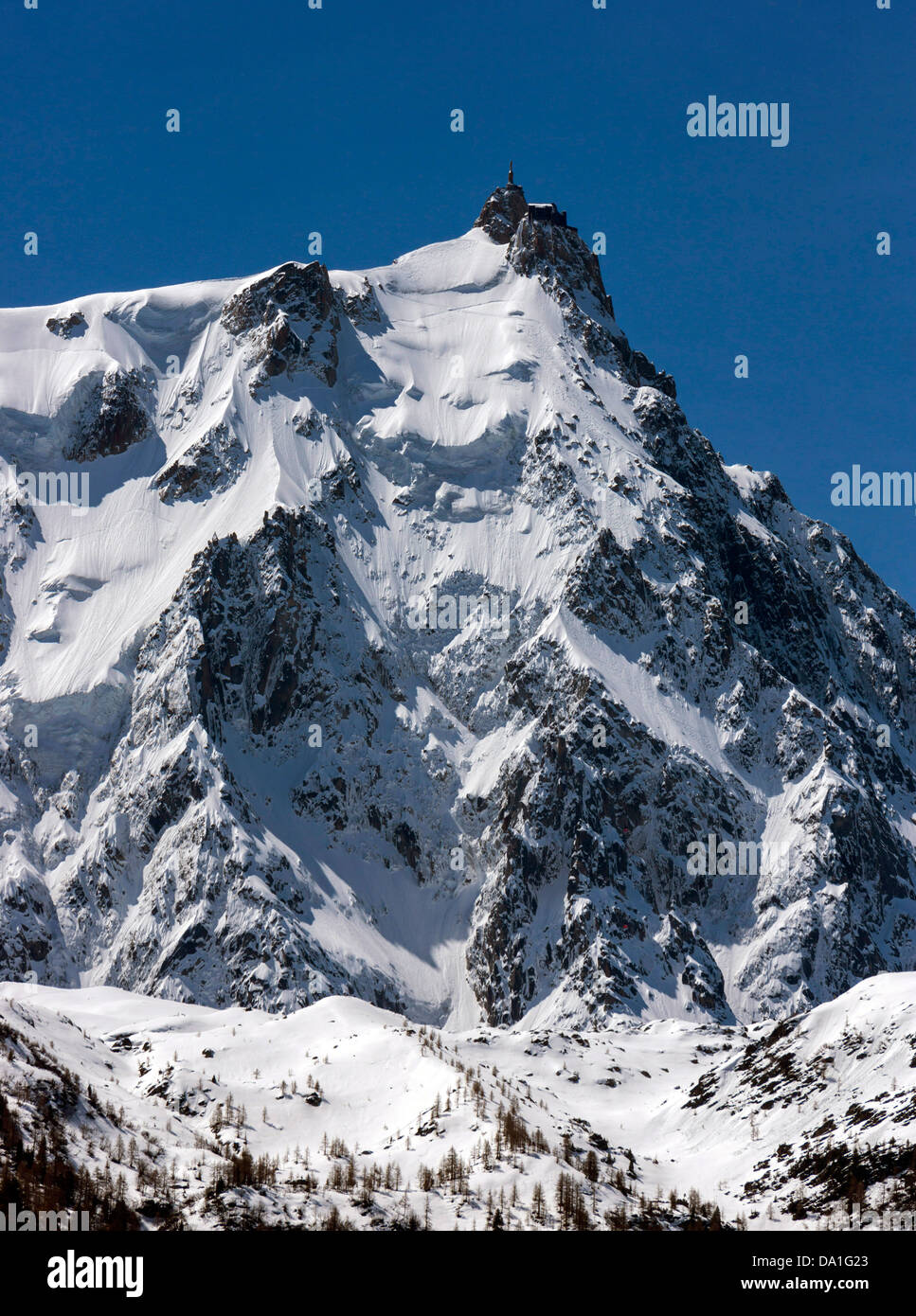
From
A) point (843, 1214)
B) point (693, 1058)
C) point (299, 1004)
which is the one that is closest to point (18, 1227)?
point (843, 1214)

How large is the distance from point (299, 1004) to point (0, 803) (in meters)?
51.0

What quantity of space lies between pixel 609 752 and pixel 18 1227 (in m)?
172

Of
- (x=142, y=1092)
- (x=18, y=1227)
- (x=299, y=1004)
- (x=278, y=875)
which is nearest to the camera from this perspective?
(x=18, y=1227)

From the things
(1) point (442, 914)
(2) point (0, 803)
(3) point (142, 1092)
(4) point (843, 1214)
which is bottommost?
(4) point (843, 1214)

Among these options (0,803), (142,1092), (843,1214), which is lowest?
(843,1214)

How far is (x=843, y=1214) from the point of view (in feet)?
118

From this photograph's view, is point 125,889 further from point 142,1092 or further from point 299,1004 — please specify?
point 142,1092

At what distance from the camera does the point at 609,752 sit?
195500 millimetres
